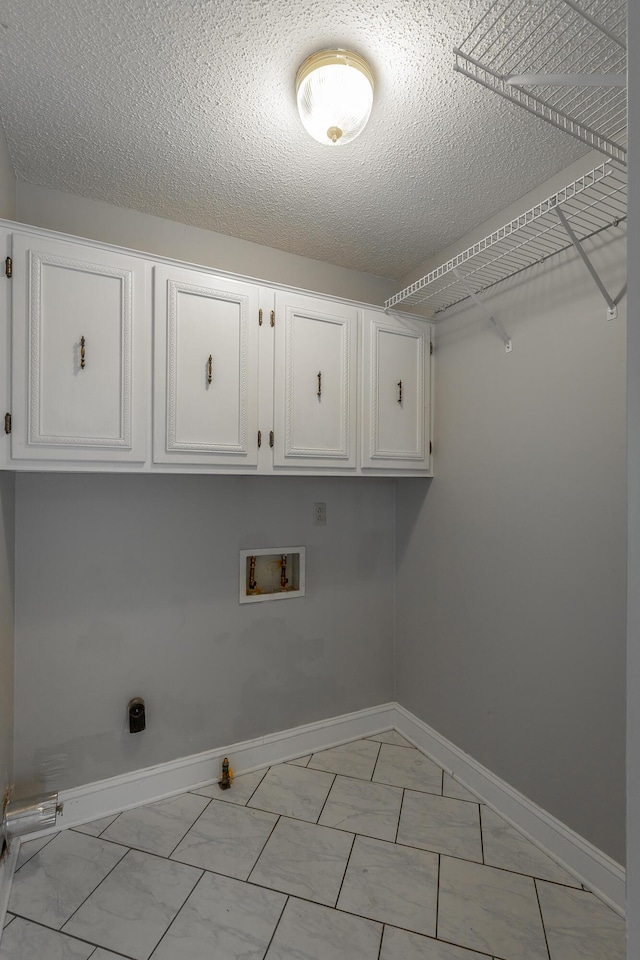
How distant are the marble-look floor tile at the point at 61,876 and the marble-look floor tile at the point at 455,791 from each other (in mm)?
1324

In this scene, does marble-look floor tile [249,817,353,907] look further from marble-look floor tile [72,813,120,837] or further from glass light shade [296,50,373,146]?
glass light shade [296,50,373,146]

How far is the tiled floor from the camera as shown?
4.53ft

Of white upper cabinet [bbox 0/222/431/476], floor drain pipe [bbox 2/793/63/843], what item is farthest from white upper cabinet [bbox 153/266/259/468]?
floor drain pipe [bbox 2/793/63/843]

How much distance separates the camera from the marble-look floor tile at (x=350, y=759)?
2225mm

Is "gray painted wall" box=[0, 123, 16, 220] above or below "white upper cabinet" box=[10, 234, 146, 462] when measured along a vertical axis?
above

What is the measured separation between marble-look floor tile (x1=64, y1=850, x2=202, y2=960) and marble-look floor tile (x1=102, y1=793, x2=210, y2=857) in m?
0.06

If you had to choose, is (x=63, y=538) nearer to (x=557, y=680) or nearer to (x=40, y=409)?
(x=40, y=409)

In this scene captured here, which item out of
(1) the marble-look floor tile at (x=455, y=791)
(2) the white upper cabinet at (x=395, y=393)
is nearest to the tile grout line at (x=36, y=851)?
(1) the marble-look floor tile at (x=455, y=791)

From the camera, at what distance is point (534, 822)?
1.78 meters

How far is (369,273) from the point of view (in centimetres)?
256

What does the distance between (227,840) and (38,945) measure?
62cm

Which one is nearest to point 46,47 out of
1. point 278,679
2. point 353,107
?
point 353,107

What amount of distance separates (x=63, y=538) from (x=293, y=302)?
4.38 feet

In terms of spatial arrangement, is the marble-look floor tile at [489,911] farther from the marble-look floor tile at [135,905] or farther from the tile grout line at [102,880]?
the tile grout line at [102,880]
